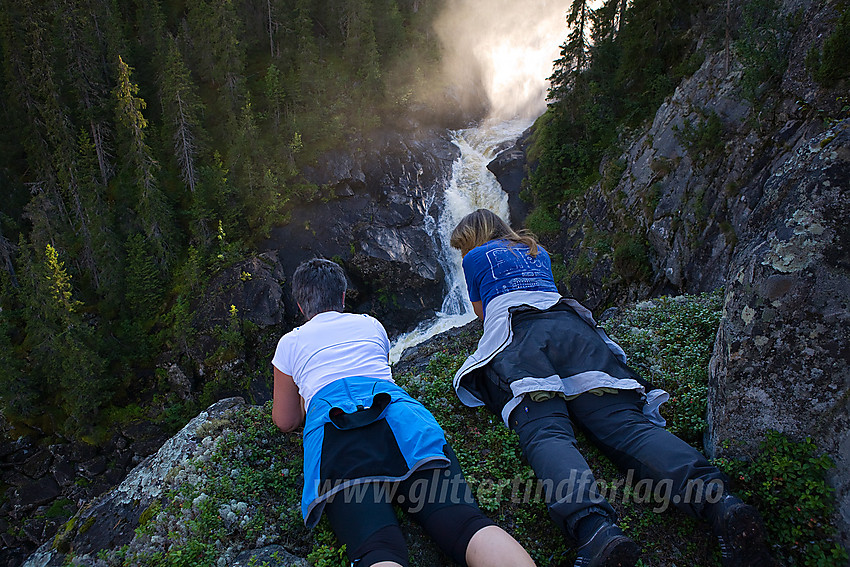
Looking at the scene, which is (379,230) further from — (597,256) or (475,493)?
(475,493)

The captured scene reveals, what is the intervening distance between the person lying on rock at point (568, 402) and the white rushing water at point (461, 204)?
15096 millimetres

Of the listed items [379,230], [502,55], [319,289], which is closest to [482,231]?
[319,289]

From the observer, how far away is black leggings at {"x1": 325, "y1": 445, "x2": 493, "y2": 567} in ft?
8.61

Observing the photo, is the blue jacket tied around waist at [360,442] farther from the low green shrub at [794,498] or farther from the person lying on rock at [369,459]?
the low green shrub at [794,498]

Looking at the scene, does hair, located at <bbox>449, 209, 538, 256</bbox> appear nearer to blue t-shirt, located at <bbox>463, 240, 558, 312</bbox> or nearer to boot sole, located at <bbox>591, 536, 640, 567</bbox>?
blue t-shirt, located at <bbox>463, 240, 558, 312</bbox>

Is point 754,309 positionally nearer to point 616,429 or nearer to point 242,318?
point 616,429

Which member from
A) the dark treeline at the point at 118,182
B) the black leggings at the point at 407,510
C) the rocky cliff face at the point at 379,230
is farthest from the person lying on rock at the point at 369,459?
the dark treeline at the point at 118,182

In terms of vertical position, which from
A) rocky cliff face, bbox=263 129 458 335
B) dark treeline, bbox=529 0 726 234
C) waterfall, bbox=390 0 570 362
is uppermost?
waterfall, bbox=390 0 570 362

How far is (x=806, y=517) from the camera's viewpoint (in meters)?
2.65

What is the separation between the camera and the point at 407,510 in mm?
3109

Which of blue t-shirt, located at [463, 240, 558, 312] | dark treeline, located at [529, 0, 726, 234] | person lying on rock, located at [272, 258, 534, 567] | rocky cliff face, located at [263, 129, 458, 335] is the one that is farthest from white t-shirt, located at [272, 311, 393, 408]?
rocky cliff face, located at [263, 129, 458, 335]

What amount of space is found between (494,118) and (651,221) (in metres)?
29.9

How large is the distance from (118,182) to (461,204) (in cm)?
1996

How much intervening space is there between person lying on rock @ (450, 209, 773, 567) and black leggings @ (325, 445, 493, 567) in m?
0.66
